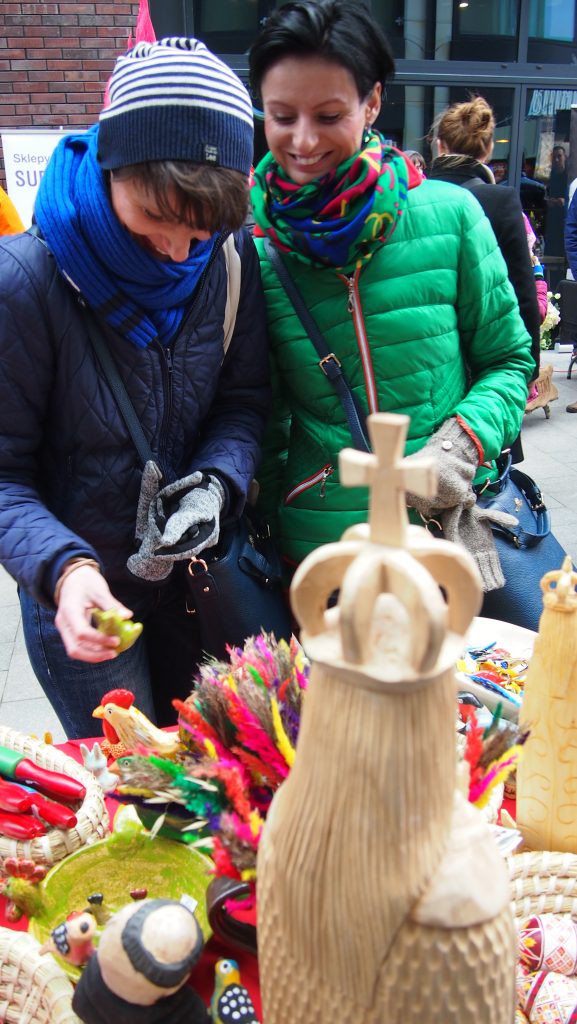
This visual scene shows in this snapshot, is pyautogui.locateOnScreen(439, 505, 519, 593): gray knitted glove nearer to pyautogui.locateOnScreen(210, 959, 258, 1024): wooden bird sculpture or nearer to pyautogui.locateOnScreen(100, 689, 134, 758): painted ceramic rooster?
pyautogui.locateOnScreen(100, 689, 134, 758): painted ceramic rooster

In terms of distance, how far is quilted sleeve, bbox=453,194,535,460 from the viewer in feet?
5.03

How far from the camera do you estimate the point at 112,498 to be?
1.41m

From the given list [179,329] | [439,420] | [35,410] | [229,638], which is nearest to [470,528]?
[439,420]

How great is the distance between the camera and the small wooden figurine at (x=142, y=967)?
726 millimetres

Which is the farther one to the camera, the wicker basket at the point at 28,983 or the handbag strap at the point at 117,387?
the handbag strap at the point at 117,387

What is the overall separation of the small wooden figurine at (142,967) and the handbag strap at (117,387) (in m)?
0.80

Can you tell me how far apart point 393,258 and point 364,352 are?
0.57ft

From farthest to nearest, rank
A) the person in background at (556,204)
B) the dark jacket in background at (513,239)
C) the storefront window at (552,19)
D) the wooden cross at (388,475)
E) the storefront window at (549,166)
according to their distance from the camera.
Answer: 1. the person in background at (556,204)
2. the storefront window at (549,166)
3. the storefront window at (552,19)
4. the dark jacket in background at (513,239)
5. the wooden cross at (388,475)

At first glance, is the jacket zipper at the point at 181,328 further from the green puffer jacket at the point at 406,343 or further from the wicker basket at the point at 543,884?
the wicker basket at the point at 543,884

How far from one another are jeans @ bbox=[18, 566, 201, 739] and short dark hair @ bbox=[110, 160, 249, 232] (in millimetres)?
642

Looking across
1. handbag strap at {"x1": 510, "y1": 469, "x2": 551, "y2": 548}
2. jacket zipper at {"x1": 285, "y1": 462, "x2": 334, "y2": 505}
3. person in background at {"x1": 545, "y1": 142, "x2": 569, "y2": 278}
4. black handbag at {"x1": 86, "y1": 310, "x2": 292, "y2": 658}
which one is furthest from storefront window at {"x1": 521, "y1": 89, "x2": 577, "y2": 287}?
black handbag at {"x1": 86, "y1": 310, "x2": 292, "y2": 658}

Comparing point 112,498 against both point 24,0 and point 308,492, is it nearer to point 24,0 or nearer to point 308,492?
point 308,492

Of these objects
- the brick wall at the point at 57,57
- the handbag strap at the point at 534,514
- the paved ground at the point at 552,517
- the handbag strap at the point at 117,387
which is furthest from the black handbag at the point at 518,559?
the brick wall at the point at 57,57

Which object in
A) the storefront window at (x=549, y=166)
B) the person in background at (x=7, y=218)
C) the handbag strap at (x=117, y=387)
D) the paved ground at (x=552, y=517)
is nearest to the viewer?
the handbag strap at (x=117, y=387)
